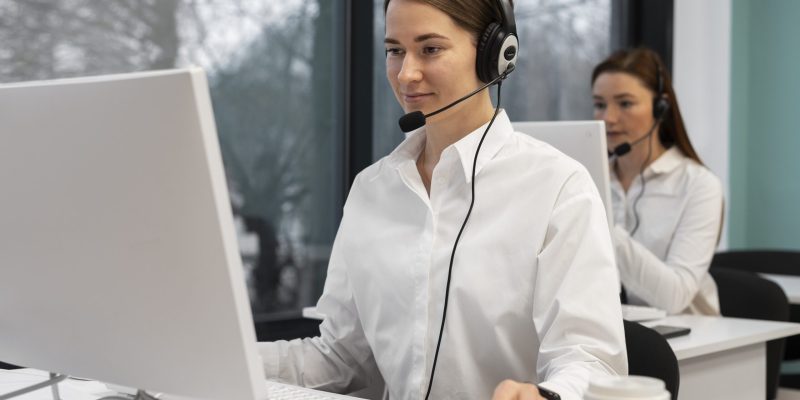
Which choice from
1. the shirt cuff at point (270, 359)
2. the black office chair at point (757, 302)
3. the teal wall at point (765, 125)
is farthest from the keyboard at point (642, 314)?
the teal wall at point (765, 125)

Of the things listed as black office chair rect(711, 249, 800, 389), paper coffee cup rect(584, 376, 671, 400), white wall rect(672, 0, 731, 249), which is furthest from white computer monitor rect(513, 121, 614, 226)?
white wall rect(672, 0, 731, 249)

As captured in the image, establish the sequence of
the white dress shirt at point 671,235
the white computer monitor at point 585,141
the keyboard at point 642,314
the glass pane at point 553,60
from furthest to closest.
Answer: the glass pane at point 553,60, the white dress shirt at point 671,235, the keyboard at point 642,314, the white computer monitor at point 585,141

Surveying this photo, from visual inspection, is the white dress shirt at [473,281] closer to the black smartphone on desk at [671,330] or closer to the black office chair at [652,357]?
the black office chair at [652,357]

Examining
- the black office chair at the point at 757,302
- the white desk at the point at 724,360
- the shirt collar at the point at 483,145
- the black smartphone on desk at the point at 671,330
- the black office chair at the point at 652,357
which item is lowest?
the black office chair at the point at 757,302

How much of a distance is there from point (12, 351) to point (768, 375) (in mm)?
1903

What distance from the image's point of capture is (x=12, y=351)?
1091mm

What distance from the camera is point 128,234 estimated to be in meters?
0.88

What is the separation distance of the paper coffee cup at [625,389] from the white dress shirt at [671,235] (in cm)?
166

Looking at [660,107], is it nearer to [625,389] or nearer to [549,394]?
[549,394]

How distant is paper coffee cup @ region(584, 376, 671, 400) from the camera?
827 mm

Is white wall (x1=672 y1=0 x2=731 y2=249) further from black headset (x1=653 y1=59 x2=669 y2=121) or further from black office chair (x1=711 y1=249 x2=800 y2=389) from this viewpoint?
black headset (x1=653 y1=59 x2=669 y2=121)

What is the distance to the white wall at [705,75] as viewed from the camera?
12.8ft

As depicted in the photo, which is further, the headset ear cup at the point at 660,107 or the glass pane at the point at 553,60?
the glass pane at the point at 553,60

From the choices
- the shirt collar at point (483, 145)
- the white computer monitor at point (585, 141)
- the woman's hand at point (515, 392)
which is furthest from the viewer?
the white computer monitor at point (585, 141)
